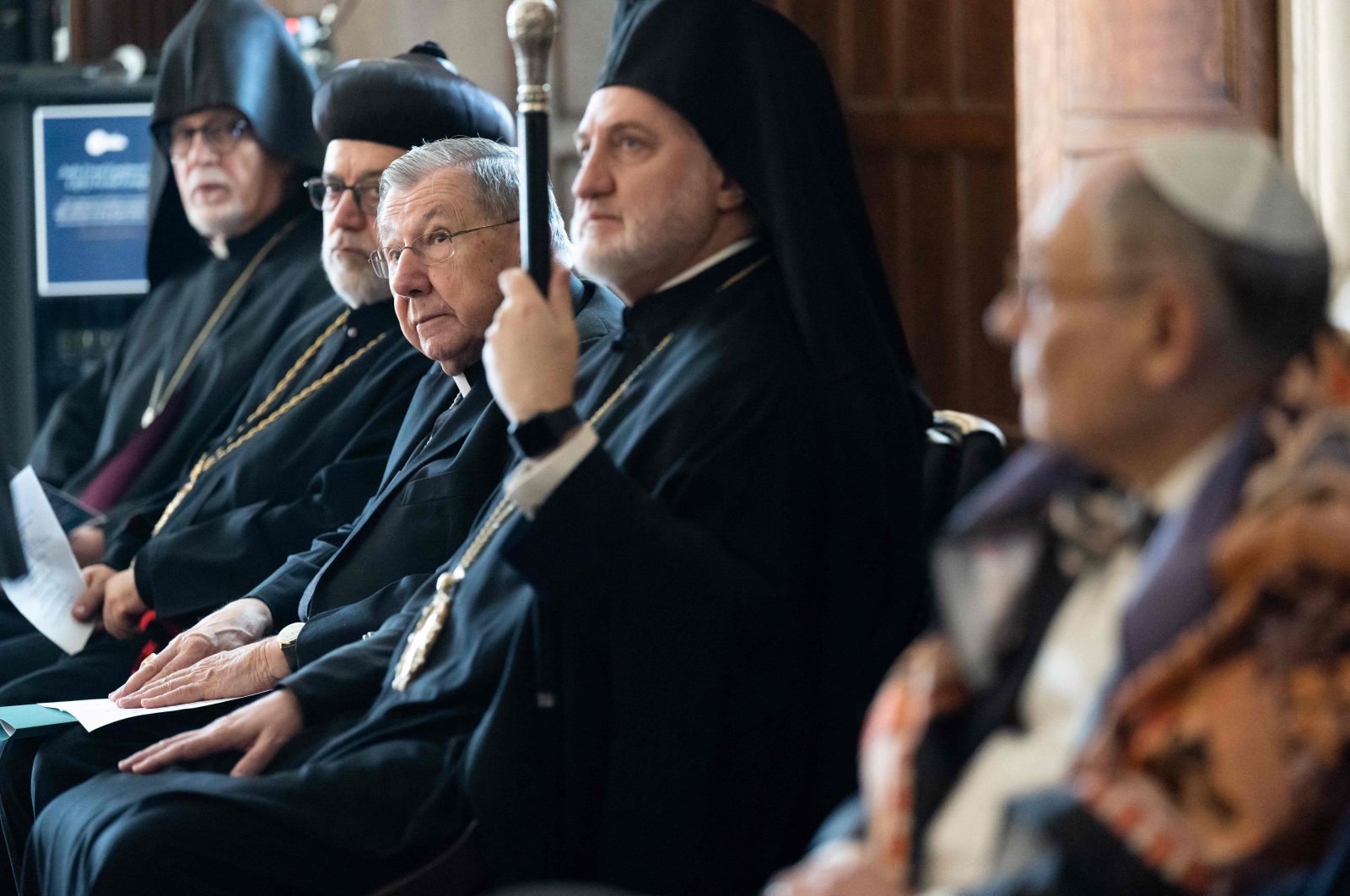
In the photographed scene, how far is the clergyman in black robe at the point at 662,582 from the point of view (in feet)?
8.03

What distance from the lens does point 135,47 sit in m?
8.01

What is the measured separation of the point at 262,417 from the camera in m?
4.70

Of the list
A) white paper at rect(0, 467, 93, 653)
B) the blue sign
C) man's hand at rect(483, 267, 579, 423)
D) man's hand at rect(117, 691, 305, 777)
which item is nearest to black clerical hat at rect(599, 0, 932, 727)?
man's hand at rect(483, 267, 579, 423)

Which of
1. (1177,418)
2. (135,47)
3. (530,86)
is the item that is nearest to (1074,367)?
(1177,418)

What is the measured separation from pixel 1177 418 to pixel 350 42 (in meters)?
5.92

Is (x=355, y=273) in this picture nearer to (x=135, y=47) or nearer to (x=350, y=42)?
(x=350, y=42)

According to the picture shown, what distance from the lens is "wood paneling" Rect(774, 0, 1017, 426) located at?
687cm

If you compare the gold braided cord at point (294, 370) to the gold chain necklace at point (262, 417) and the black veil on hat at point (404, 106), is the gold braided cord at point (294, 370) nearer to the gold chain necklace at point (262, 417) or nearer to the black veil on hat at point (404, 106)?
the gold chain necklace at point (262, 417)

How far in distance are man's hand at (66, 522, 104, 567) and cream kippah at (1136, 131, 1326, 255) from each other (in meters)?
3.85

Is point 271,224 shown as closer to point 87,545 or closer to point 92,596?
point 87,545

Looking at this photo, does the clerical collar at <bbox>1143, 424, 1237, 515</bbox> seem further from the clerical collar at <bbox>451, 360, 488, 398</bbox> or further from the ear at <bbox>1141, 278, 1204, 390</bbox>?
the clerical collar at <bbox>451, 360, 488, 398</bbox>

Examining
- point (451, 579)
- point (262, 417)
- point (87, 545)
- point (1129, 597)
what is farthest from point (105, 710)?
→ point (1129, 597)

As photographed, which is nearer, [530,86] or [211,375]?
[530,86]

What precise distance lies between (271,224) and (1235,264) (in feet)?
14.3
